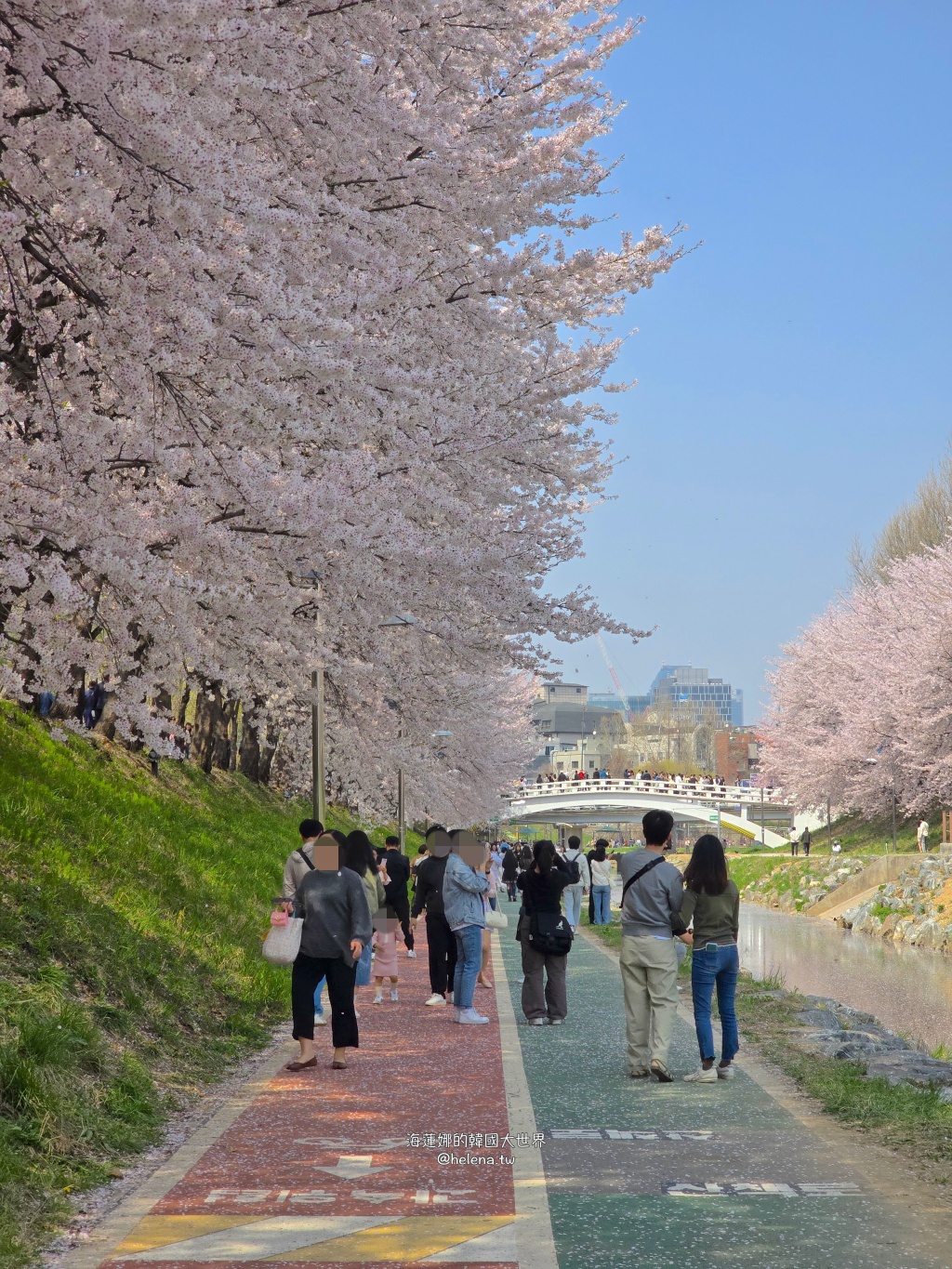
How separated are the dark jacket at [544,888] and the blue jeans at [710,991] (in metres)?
2.54

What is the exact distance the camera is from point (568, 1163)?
685 centimetres

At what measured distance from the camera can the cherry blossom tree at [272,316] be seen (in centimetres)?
681

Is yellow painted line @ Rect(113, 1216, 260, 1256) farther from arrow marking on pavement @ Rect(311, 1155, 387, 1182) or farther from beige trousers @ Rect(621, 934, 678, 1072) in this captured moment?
beige trousers @ Rect(621, 934, 678, 1072)

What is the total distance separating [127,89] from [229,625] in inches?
226

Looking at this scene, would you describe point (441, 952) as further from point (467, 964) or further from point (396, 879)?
point (396, 879)

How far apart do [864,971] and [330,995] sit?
20925mm

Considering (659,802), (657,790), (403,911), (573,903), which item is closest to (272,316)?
(403,911)

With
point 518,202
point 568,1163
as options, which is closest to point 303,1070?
point 568,1163

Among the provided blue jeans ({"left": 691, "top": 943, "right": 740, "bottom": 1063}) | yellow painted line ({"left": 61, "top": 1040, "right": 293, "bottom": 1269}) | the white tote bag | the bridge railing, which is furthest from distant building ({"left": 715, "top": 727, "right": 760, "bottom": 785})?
yellow painted line ({"left": 61, "top": 1040, "right": 293, "bottom": 1269})

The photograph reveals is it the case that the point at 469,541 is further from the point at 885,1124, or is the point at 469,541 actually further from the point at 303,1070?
the point at 885,1124

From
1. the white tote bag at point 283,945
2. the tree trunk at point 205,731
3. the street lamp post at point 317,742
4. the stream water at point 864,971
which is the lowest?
the stream water at point 864,971

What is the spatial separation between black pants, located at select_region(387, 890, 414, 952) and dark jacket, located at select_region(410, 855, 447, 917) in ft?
5.03

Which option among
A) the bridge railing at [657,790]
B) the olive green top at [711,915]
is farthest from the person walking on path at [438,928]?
the bridge railing at [657,790]

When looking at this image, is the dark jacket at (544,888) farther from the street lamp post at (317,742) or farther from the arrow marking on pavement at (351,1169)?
the arrow marking on pavement at (351,1169)
